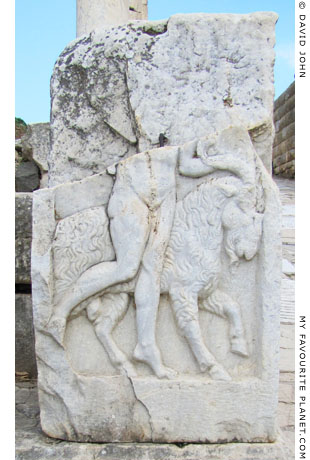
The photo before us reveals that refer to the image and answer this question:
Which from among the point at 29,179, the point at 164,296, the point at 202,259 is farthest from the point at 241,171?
the point at 29,179

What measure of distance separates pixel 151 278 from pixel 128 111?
855 mm

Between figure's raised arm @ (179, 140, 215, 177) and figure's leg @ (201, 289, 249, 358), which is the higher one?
figure's raised arm @ (179, 140, 215, 177)

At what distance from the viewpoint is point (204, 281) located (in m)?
2.12

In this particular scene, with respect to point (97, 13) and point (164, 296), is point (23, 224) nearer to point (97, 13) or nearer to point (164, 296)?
point (164, 296)

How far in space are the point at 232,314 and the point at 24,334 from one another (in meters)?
1.60

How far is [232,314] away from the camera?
84.2 inches

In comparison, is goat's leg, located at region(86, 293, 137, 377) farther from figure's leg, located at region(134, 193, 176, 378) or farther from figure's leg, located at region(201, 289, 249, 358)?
figure's leg, located at region(201, 289, 249, 358)

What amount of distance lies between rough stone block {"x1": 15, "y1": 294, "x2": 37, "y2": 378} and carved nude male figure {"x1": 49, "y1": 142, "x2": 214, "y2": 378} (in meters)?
1.07

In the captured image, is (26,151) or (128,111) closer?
(128,111)

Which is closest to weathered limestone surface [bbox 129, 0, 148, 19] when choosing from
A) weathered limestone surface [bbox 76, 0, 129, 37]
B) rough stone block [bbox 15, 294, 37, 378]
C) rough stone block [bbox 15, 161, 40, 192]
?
weathered limestone surface [bbox 76, 0, 129, 37]

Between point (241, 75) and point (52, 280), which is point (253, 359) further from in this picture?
point (241, 75)

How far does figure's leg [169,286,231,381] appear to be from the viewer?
2.12 metres

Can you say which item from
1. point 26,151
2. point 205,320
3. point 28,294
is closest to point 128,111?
point 205,320

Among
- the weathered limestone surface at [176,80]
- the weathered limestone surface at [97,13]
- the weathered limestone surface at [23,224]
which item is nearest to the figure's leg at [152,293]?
the weathered limestone surface at [176,80]
